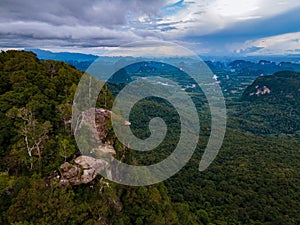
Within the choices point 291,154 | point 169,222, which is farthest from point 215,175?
point 169,222

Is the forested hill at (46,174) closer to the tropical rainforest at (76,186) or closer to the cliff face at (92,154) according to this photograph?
the tropical rainforest at (76,186)

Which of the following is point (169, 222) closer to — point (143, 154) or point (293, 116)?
point (143, 154)

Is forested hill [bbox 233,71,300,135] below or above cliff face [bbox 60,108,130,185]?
→ below

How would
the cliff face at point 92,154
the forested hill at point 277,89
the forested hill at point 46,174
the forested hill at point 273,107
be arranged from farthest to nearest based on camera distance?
the forested hill at point 277,89 → the forested hill at point 273,107 → the cliff face at point 92,154 → the forested hill at point 46,174

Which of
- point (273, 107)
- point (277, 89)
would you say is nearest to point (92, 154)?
point (273, 107)

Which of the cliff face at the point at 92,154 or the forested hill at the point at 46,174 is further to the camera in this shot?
the cliff face at the point at 92,154

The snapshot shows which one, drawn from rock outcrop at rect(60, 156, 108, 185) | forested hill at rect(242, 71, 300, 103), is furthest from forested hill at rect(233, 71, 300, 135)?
rock outcrop at rect(60, 156, 108, 185)

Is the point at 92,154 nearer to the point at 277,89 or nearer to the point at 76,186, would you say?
the point at 76,186

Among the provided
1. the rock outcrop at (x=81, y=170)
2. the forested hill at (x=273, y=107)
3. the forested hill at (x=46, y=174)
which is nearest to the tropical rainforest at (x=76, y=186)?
the forested hill at (x=46, y=174)

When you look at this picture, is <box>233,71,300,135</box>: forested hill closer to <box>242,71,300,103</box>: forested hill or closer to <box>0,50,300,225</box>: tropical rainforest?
<box>242,71,300,103</box>: forested hill

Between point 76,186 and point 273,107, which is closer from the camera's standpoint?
point 76,186
